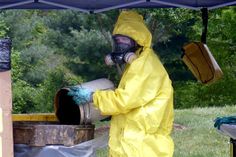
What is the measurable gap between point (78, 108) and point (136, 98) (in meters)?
0.83

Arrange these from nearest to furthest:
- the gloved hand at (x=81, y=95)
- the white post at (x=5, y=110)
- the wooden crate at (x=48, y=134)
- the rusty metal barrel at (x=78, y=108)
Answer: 1. the white post at (x=5, y=110)
2. the gloved hand at (x=81, y=95)
3. the wooden crate at (x=48, y=134)
4. the rusty metal barrel at (x=78, y=108)

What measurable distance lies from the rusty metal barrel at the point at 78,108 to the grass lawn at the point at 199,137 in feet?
11.0

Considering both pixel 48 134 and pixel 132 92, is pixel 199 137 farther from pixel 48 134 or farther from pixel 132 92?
pixel 132 92

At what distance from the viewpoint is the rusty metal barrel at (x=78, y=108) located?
191 inches

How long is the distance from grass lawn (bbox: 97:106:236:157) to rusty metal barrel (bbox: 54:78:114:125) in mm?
3344

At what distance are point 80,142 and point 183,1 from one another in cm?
153

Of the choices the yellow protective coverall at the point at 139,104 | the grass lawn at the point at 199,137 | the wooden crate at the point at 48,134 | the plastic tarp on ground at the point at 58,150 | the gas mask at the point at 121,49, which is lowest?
A: the grass lawn at the point at 199,137

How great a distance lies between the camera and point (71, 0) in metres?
5.30

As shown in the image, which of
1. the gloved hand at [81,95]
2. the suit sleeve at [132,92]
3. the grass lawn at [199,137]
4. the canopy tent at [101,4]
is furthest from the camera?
the grass lawn at [199,137]

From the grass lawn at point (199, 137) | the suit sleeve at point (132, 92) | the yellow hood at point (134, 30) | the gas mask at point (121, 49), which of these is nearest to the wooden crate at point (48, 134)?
the suit sleeve at point (132, 92)

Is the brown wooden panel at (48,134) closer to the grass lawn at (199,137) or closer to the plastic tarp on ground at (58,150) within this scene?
the plastic tarp on ground at (58,150)

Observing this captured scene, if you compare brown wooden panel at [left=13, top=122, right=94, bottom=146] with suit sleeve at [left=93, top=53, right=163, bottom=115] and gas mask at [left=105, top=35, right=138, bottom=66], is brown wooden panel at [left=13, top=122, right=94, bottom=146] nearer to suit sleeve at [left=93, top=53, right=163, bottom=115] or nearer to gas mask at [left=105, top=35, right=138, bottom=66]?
suit sleeve at [left=93, top=53, right=163, bottom=115]

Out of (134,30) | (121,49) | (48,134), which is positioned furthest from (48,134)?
(134,30)

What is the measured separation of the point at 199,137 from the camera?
9539 millimetres
